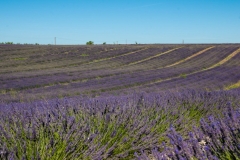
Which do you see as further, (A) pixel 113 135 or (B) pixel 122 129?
(B) pixel 122 129

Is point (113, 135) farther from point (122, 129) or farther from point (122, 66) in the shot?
point (122, 66)

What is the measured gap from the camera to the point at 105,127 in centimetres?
374

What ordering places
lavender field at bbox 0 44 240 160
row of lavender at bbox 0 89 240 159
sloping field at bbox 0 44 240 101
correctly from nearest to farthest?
row of lavender at bbox 0 89 240 159 → lavender field at bbox 0 44 240 160 → sloping field at bbox 0 44 240 101

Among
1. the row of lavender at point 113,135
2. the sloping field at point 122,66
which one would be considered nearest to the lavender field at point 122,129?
the row of lavender at point 113,135

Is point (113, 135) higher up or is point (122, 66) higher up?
point (113, 135)

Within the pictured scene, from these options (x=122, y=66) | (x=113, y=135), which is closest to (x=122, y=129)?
(x=113, y=135)

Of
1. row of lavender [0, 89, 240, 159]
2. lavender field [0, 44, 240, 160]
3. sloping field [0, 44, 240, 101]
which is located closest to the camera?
row of lavender [0, 89, 240, 159]

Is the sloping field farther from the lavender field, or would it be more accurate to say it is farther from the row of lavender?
the row of lavender

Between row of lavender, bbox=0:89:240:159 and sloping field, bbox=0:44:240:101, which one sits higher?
row of lavender, bbox=0:89:240:159

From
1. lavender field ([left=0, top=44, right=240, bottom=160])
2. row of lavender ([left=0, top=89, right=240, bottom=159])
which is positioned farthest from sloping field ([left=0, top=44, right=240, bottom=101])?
row of lavender ([left=0, top=89, right=240, bottom=159])

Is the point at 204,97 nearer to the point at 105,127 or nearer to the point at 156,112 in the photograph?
the point at 156,112

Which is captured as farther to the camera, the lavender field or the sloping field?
the sloping field

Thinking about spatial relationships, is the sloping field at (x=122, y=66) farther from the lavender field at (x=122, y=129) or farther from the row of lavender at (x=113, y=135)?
the row of lavender at (x=113, y=135)

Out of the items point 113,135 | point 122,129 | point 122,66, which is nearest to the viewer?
point 113,135
